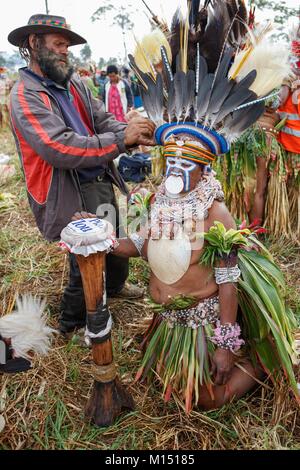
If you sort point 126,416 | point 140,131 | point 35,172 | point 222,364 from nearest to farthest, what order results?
point 222,364
point 126,416
point 140,131
point 35,172

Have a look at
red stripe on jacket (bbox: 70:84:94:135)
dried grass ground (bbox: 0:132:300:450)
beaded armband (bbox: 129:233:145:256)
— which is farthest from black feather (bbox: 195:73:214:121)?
dried grass ground (bbox: 0:132:300:450)

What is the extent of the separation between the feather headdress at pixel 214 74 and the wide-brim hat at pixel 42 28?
2.86ft

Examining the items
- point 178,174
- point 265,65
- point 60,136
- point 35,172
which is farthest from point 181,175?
point 35,172

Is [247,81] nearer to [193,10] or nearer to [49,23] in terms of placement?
[193,10]

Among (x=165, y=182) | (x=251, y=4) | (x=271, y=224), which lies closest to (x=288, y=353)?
(x=165, y=182)

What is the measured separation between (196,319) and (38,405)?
94 cm

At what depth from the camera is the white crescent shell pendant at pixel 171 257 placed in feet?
6.17

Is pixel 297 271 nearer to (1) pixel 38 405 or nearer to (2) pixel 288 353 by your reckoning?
(2) pixel 288 353

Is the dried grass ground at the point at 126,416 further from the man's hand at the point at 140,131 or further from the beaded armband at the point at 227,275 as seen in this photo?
the man's hand at the point at 140,131

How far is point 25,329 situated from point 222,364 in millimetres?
879

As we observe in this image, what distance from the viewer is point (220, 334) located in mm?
1862

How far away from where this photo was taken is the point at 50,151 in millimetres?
2262

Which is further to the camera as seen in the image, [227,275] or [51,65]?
[51,65]

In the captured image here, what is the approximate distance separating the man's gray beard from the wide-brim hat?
0.10m
